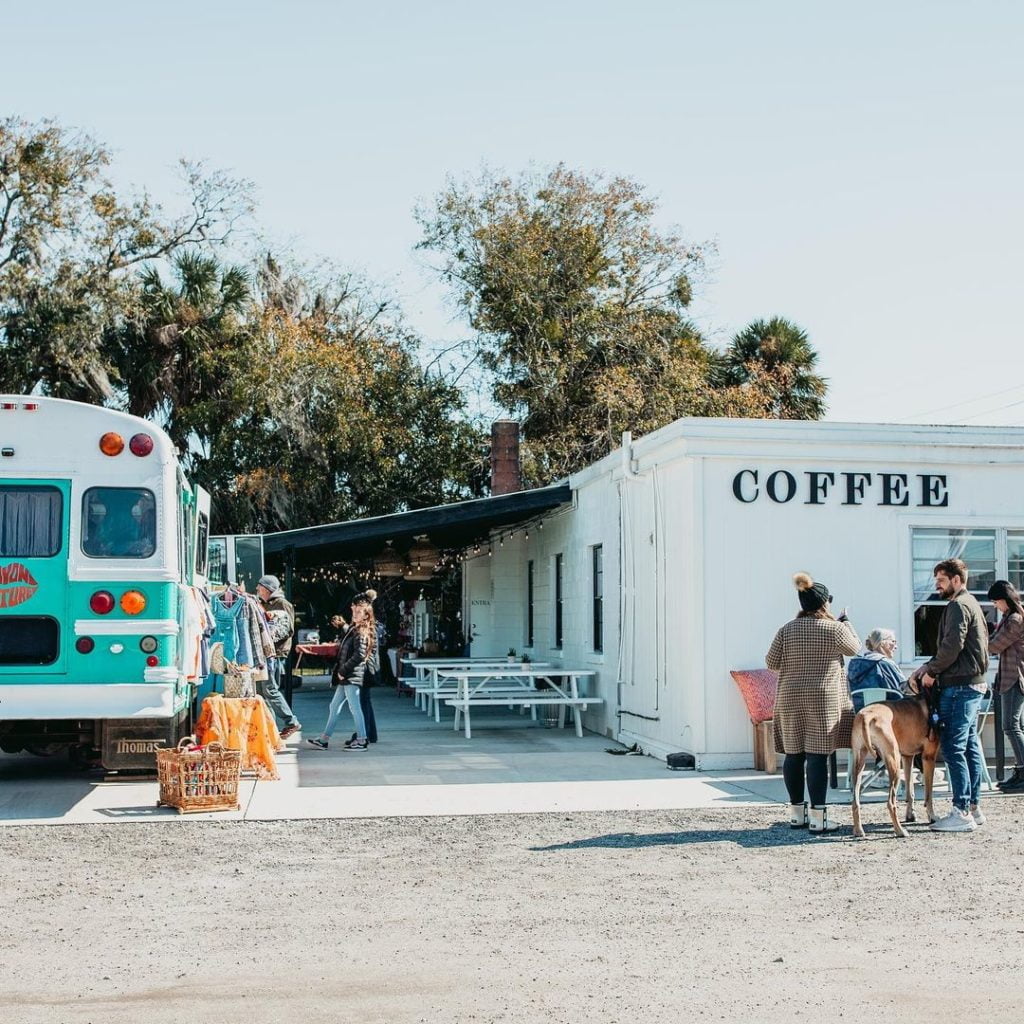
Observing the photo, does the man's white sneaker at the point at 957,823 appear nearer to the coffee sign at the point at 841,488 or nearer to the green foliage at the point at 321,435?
the coffee sign at the point at 841,488

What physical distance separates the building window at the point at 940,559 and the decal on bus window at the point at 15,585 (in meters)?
7.96

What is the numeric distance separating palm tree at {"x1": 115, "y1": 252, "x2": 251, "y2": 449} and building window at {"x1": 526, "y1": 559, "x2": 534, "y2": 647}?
382 inches

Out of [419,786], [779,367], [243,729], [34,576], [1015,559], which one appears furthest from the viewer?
[779,367]

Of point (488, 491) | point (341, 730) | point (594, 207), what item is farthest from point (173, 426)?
point (341, 730)

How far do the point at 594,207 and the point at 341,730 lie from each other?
1849 centimetres

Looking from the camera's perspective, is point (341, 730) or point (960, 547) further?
point (341, 730)

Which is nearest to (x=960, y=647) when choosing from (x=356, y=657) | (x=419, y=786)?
(x=419, y=786)

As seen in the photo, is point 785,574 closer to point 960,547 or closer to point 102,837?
point 960,547

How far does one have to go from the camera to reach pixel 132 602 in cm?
991

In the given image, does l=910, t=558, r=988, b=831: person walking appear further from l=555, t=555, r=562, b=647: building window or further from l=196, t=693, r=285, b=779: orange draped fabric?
l=555, t=555, r=562, b=647: building window

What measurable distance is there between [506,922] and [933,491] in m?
7.84

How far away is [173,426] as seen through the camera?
27.9 m

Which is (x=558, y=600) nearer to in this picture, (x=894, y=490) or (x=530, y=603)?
(x=530, y=603)

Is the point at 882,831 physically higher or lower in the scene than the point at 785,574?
lower
